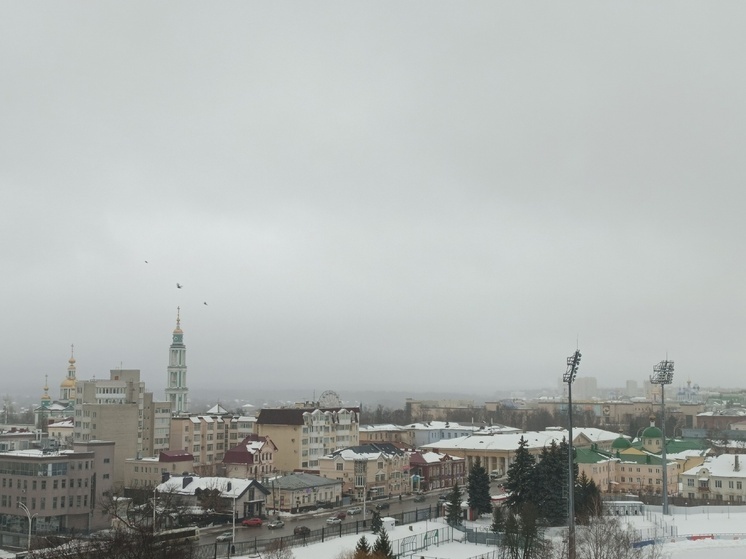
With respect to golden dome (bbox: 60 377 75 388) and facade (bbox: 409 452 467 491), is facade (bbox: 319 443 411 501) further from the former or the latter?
golden dome (bbox: 60 377 75 388)

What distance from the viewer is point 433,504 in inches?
2403

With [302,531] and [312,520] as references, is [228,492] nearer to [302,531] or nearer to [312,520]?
[312,520]

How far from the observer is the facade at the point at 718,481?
2474 inches

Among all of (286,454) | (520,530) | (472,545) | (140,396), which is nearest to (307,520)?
(472,545)

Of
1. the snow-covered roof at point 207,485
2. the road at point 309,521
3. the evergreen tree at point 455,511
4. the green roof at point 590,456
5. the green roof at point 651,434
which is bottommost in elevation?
the road at point 309,521

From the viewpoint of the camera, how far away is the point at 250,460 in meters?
65.8

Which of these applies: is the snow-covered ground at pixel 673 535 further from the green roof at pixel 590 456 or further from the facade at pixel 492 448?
the facade at pixel 492 448

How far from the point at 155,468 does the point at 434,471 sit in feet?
76.6

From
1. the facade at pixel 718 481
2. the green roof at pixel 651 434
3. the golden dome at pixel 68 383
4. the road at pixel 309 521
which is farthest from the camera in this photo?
the golden dome at pixel 68 383

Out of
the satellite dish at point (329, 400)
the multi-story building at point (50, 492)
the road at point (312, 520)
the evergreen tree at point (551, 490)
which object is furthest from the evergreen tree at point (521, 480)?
the satellite dish at point (329, 400)

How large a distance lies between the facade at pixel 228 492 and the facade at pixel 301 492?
2.38 meters

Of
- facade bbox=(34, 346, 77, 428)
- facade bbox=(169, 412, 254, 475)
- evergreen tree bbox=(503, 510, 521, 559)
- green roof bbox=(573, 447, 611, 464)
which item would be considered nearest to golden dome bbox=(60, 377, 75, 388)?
facade bbox=(34, 346, 77, 428)

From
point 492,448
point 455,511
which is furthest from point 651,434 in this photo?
point 455,511

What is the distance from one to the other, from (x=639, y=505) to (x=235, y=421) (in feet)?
125
